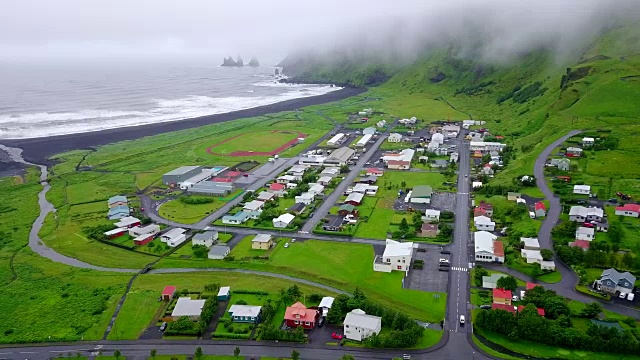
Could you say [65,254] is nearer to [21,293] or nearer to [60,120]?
[21,293]

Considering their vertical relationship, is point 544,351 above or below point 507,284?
below

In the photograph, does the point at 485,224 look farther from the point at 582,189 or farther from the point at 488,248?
the point at 582,189

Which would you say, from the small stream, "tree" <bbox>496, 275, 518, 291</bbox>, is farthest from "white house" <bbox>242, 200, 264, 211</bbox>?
"tree" <bbox>496, 275, 518, 291</bbox>

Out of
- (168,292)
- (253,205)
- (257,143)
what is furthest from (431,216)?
(257,143)

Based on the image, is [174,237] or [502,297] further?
[174,237]

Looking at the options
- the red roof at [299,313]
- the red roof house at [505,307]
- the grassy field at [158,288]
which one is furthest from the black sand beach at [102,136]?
the red roof house at [505,307]

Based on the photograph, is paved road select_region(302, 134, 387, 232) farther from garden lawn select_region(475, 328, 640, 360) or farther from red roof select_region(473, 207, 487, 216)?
garden lawn select_region(475, 328, 640, 360)
